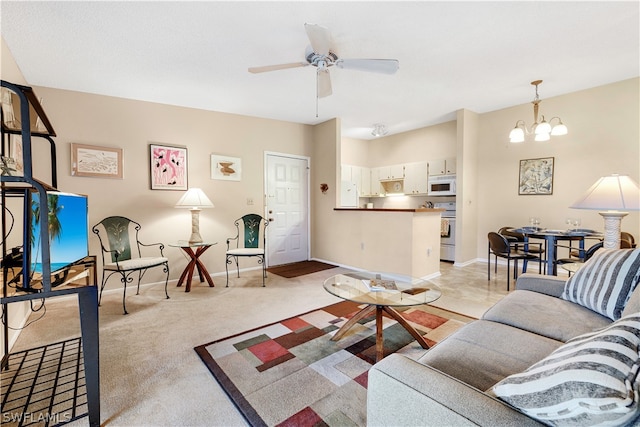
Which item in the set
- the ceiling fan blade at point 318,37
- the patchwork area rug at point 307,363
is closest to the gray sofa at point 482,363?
the patchwork area rug at point 307,363

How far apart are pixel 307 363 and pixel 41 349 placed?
6.93ft

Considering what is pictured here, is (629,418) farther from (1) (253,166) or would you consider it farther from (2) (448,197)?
(2) (448,197)

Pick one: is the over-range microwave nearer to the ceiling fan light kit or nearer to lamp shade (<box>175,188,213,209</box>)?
the ceiling fan light kit

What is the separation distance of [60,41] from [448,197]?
19.2 feet

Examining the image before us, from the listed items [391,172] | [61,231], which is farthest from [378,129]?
[61,231]

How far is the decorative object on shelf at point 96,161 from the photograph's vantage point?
345 centimetres

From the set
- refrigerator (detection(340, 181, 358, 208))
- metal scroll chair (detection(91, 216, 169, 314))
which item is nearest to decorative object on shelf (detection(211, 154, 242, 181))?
metal scroll chair (detection(91, 216, 169, 314))

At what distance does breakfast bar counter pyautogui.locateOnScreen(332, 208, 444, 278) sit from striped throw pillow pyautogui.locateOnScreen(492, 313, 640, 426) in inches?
124

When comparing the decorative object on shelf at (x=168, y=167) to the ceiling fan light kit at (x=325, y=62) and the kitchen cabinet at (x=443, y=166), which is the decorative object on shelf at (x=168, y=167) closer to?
the ceiling fan light kit at (x=325, y=62)

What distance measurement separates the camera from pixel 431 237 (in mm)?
4207

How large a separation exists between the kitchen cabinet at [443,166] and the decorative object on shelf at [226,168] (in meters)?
3.68

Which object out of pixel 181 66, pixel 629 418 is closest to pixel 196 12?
pixel 181 66

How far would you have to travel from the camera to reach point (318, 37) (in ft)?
7.16

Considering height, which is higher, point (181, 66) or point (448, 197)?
point (181, 66)
